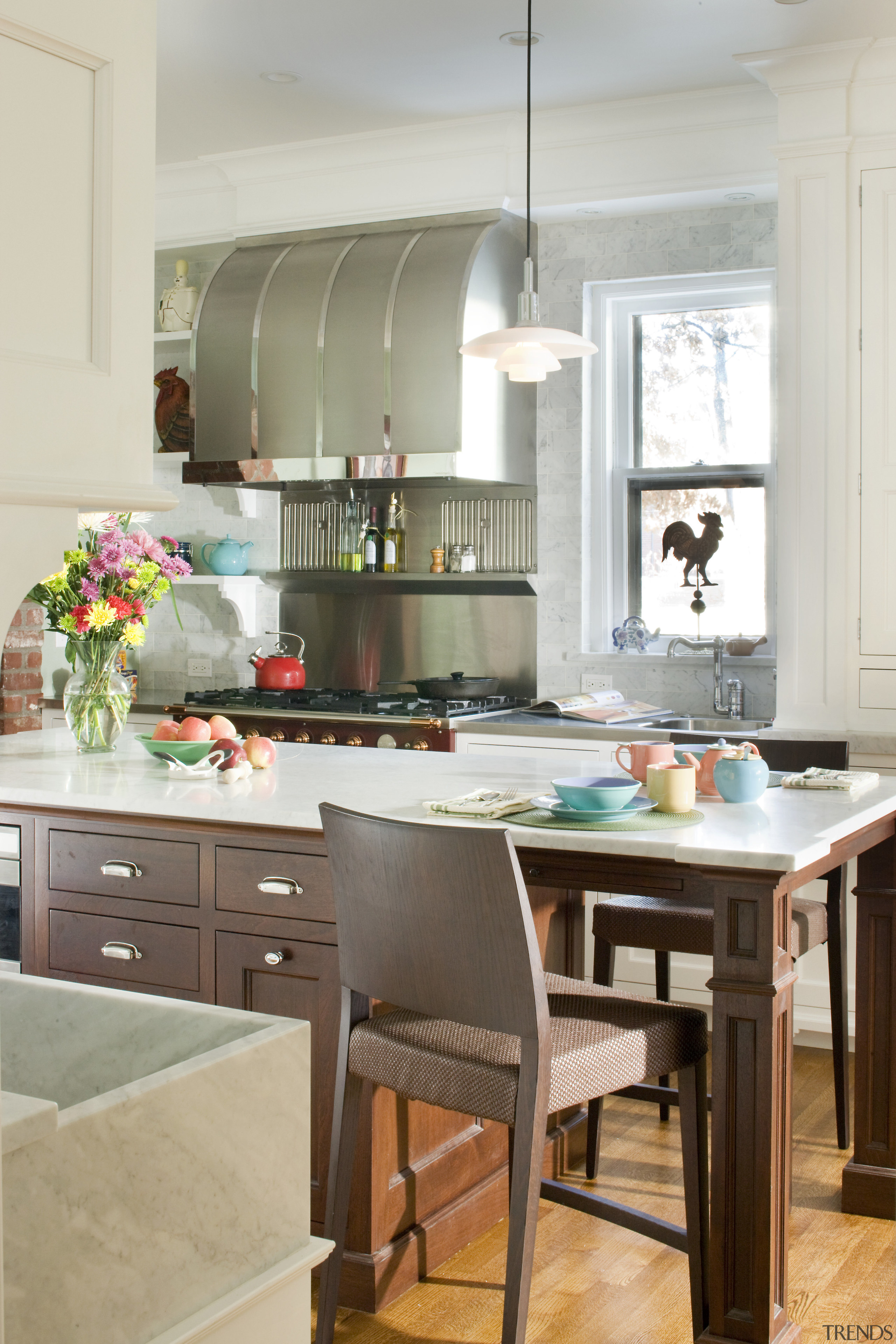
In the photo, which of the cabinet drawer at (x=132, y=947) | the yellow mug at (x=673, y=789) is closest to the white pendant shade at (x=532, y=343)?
the yellow mug at (x=673, y=789)

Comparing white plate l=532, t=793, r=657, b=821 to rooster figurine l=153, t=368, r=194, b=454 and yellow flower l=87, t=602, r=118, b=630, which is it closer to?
yellow flower l=87, t=602, r=118, b=630

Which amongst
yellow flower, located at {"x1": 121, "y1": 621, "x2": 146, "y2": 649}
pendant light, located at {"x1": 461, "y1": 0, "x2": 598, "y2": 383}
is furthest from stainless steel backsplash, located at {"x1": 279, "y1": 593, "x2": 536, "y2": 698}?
yellow flower, located at {"x1": 121, "y1": 621, "x2": 146, "y2": 649}

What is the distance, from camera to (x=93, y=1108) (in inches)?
37.5

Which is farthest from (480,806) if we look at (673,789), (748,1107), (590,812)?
(748,1107)

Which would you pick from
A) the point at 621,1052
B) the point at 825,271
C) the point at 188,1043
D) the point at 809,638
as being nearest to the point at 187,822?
the point at 621,1052

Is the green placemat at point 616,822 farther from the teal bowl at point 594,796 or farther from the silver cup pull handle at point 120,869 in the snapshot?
the silver cup pull handle at point 120,869

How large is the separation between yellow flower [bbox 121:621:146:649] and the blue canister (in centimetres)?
147

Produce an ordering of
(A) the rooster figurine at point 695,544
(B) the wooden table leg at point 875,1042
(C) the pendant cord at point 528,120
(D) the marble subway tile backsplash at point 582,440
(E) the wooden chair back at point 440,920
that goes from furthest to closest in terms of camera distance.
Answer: (A) the rooster figurine at point 695,544 < (D) the marble subway tile backsplash at point 582,440 < (C) the pendant cord at point 528,120 < (B) the wooden table leg at point 875,1042 < (E) the wooden chair back at point 440,920

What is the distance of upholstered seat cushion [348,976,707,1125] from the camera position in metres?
1.92

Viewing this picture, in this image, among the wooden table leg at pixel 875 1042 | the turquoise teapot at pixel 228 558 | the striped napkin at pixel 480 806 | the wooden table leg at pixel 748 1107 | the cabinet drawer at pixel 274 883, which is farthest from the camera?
the turquoise teapot at pixel 228 558

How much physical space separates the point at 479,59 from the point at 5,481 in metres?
3.67

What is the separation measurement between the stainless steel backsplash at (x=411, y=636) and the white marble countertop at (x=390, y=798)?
174cm

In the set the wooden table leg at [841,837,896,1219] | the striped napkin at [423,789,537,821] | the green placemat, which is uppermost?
the striped napkin at [423,789,537,821]

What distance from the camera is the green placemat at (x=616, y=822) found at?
2164 millimetres
